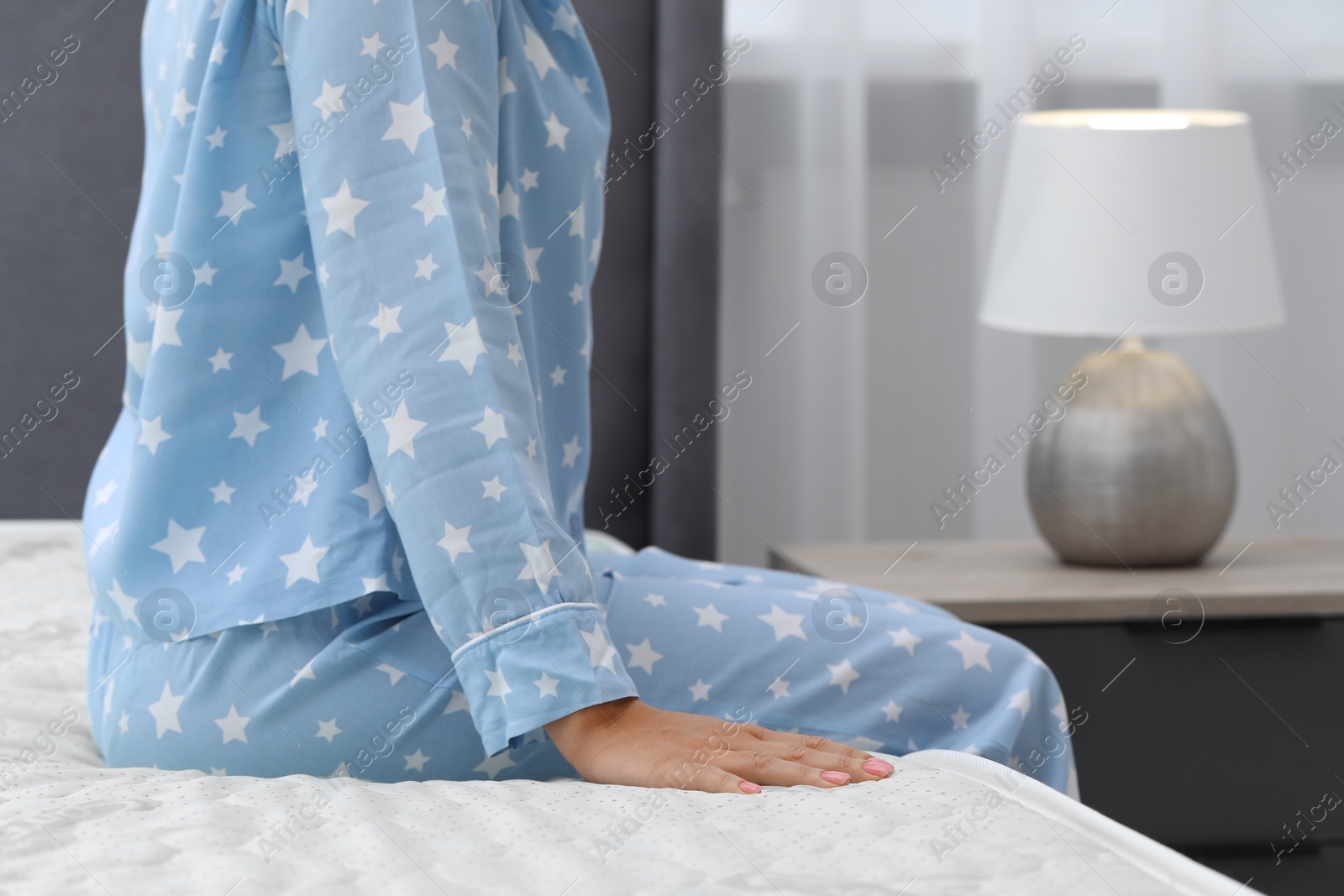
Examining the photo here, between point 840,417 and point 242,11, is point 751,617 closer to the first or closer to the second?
point 242,11

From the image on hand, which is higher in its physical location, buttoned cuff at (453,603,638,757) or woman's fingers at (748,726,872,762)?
buttoned cuff at (453,603,638,757)

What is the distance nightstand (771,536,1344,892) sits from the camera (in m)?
1.14

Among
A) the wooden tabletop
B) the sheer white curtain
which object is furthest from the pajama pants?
the sheer white curtain

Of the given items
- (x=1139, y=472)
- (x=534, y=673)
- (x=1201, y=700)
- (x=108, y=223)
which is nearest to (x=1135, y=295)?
(x=1139, y=472)

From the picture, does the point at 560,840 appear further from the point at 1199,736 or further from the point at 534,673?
the point at 1199,736

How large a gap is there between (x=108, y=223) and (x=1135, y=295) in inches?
48.2

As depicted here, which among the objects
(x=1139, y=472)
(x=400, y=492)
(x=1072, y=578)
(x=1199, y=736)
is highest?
(x=400, y=492)

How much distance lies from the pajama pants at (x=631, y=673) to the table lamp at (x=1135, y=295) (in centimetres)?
61

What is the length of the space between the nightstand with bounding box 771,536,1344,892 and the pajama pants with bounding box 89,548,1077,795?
45 centimetres

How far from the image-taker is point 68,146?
1479 millimetres

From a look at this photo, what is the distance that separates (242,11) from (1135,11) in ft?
4.71

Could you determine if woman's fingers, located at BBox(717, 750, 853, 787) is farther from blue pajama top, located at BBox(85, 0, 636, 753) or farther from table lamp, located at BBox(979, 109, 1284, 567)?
table lamp, located at BBox(979, 109, 1284, 567)

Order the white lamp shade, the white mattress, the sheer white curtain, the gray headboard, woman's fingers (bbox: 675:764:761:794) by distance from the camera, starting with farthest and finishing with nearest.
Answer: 1. the sheer white curtain
2. the gray headboard
3. the white lamp shade
4. woman's fingers (bbox: 675:764:761:794)
5. the white mattress

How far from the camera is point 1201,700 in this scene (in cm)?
115
